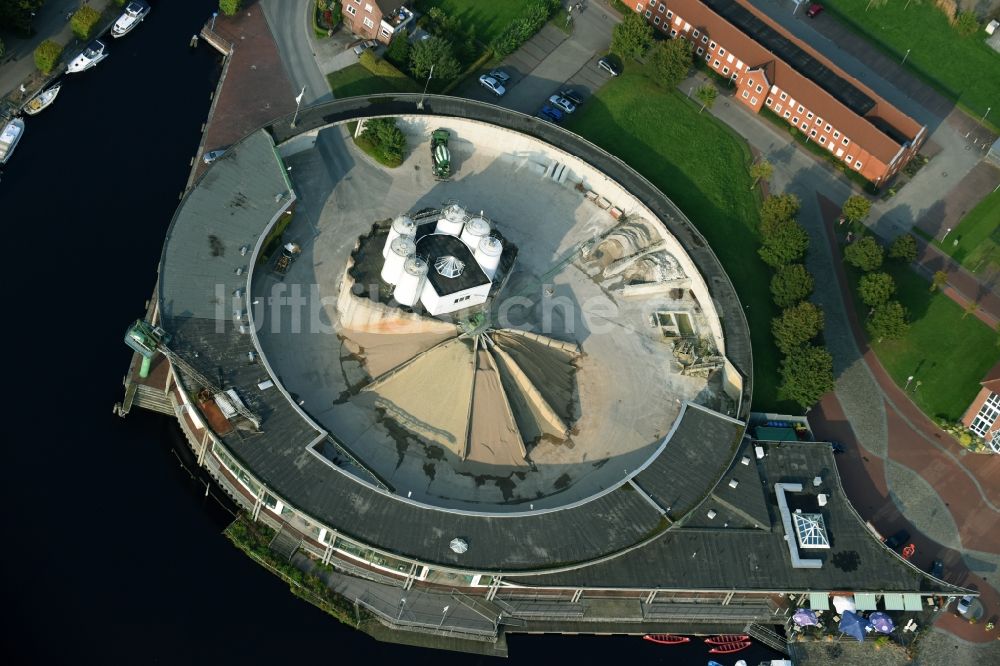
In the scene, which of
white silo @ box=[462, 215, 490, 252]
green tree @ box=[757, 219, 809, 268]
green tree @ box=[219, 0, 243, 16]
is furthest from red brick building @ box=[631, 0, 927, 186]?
green tree @ box=[219, 0, 243, 16]

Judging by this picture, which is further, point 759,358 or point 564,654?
point 759,358

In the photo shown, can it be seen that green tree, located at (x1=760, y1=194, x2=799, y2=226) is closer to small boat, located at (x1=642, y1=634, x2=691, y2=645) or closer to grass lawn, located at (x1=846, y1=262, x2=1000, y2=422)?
grass lawn, located at (x1=846, y1=262, x2=1000, y2=422)

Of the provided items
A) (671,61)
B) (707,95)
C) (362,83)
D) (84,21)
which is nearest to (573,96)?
(671,61)

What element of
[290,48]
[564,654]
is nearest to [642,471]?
[564,654]

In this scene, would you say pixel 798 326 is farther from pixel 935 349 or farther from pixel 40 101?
pixel 40 101

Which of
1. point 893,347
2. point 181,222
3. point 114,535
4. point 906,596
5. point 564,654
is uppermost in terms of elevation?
point 893,347

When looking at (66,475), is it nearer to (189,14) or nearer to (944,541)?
(189,14)

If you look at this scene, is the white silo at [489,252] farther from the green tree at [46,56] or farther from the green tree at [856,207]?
the green tree at [46,56]
